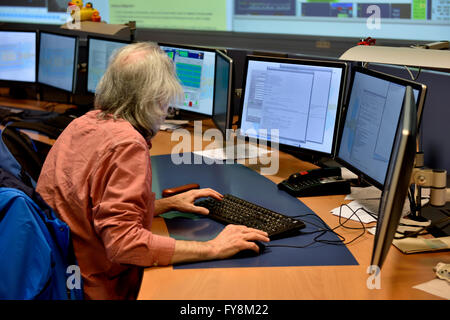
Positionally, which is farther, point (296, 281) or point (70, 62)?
point (70, 62)

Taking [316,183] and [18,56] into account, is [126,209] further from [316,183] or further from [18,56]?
[18,56]

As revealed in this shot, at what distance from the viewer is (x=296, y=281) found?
1.28 metres

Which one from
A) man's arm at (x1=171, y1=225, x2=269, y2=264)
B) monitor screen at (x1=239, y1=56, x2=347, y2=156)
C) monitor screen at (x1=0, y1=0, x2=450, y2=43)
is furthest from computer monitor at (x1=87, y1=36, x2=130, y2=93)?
man's arm at (x1=171, y1=225, x2=269, y2=264)

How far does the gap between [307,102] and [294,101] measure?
0.20 ft

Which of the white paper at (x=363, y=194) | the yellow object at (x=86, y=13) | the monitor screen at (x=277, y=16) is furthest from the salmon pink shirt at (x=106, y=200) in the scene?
the monitor screen at (x=277, y=16)

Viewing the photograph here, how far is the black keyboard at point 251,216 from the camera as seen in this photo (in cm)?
155

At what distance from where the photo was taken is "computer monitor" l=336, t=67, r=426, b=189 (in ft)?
5.13

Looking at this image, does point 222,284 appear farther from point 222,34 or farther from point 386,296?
point 222,34

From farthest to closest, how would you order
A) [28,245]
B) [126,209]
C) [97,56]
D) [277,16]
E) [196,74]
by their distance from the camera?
[277,16], [97,56], [196,74], [126,209], [28,245]

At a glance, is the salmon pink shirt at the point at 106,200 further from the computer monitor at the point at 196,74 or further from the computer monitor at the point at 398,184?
the computer monitor at the point at 196,74

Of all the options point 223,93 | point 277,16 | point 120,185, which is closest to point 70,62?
point 223,93

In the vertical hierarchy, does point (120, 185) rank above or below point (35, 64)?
below

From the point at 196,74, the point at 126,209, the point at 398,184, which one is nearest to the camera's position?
the point at 398,184
